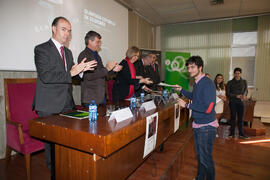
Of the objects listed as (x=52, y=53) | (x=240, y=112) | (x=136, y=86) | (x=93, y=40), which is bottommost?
(x=240, y=112)

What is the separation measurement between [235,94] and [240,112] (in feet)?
1.28

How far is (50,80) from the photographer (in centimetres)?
137

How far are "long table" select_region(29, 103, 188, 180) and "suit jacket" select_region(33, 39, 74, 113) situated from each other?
17 cm

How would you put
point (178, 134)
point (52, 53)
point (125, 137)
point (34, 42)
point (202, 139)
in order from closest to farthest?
point (125, 137) → point (52, 53) → point (202, 139) → point (34, 42) → point (178, 134)

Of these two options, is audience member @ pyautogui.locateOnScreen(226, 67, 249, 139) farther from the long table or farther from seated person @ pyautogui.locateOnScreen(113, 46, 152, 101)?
the long table

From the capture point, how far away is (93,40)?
6.29ft

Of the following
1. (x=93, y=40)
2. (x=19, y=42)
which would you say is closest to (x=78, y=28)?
(x=19, y=42)

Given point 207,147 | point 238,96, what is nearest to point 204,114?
point 207,147

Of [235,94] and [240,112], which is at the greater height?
[235,94]

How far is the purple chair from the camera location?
1745 millimetres

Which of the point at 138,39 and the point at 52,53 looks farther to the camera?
the point at 138,39

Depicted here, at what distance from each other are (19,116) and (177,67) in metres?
4.97

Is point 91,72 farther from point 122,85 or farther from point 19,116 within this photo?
point 19,116

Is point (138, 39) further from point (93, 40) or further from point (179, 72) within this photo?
point (93, 40)
